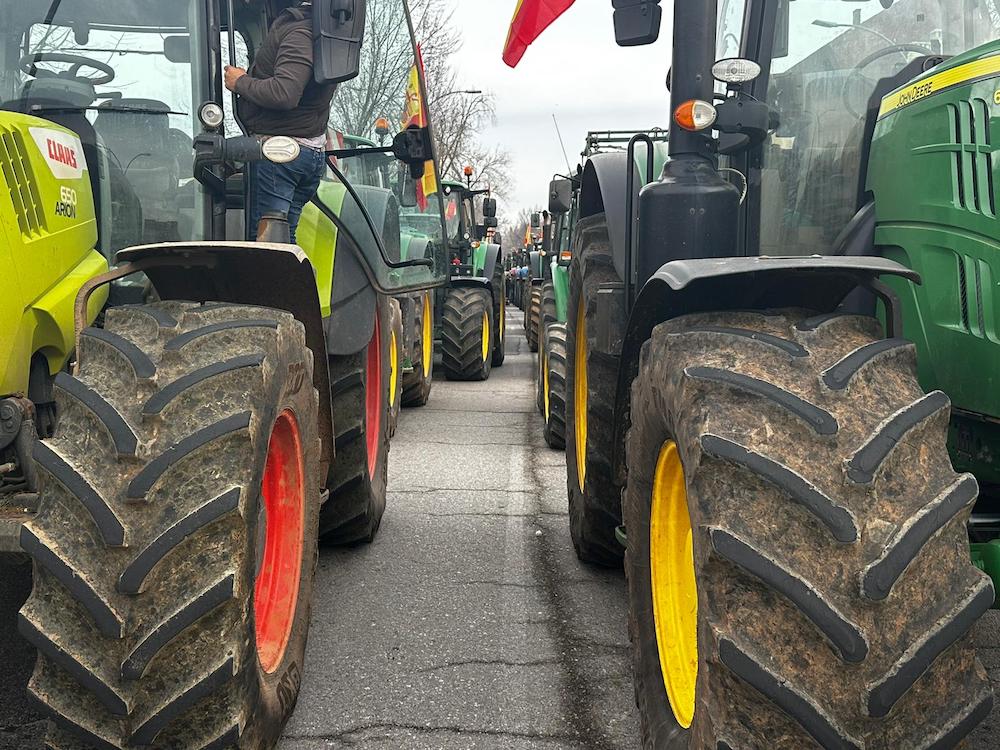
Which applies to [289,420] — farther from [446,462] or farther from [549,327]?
[549,327]

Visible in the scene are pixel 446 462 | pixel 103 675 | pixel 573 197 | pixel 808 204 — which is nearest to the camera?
pixel 103 675

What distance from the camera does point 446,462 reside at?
6.40 m

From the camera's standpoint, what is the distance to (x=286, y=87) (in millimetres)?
→ 3088

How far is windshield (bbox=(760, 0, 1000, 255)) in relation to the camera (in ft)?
9.18

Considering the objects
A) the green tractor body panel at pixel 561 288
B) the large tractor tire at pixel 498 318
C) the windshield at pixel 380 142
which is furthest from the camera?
the large tractor tire at pixel 498 318

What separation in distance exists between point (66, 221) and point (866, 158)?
2.25 m

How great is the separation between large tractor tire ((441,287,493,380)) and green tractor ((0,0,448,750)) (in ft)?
20.0

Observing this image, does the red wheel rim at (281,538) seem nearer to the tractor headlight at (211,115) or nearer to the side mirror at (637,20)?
the tractor headlight at (211,115)

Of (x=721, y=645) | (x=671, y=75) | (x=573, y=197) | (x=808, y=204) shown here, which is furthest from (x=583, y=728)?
(x=573, y=197)

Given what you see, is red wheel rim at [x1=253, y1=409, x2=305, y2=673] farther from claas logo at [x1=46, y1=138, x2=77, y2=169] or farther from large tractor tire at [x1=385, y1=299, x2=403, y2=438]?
large tractor tire at [x1=385, y1=299, x2=403, y2=438]

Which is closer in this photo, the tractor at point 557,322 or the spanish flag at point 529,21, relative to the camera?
the spanish flag at point 529,21

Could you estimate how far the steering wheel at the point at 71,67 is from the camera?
2.91 m

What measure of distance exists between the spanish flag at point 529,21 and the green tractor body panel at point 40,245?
1337 mm

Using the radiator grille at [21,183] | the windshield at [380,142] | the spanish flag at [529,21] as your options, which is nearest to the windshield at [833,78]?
the spanish flag at [529,21]
